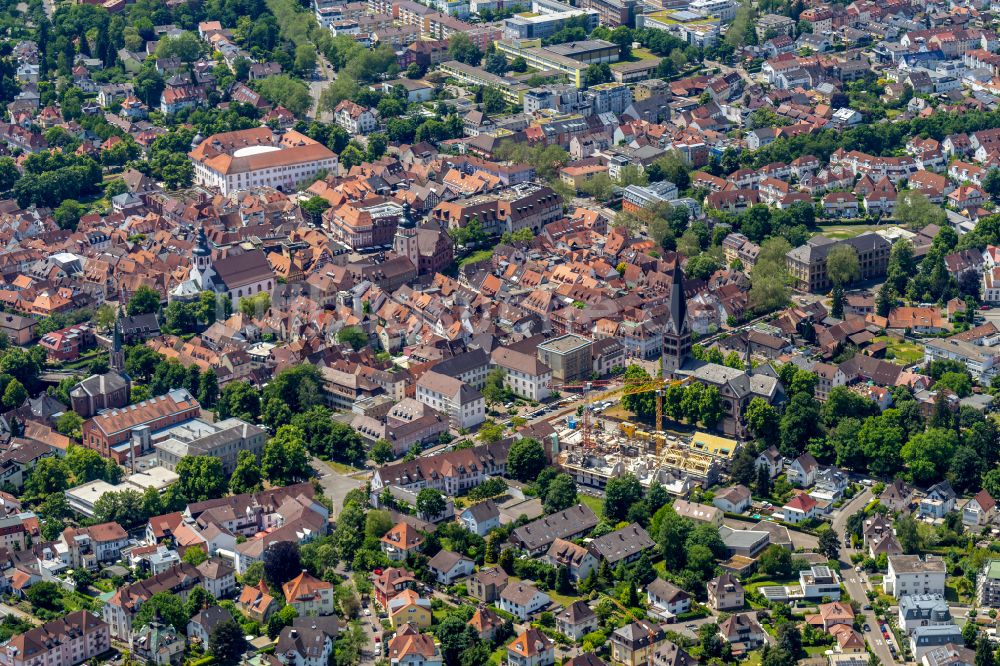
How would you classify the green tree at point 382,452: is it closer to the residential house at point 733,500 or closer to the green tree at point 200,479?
the green tree at point 200,479

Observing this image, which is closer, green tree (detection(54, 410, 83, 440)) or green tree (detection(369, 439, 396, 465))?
green tree (detection(369, 439, 396, 465))

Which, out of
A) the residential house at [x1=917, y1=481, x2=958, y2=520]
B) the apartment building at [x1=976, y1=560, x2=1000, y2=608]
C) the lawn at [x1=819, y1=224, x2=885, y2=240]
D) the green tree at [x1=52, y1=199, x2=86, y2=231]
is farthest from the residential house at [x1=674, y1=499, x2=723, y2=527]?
the green tree at [x1=52, y1=199, x2=86, y2=231]

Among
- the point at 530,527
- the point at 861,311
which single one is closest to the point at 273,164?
the point at 861,311

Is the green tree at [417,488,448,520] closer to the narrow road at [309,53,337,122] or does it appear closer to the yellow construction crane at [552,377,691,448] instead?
the yellow construction crane at [552,377,691,448]

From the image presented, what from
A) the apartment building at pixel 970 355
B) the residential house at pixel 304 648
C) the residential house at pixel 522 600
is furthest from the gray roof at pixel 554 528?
the apartment building at pixel 970 355

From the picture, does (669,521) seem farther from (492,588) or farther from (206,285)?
(206,285)

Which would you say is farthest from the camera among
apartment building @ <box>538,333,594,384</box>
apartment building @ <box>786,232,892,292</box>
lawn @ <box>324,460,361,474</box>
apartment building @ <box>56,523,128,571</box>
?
apartment building @ <box>786,232,892,292</box>

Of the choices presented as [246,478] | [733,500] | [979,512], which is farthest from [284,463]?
[979,512]
